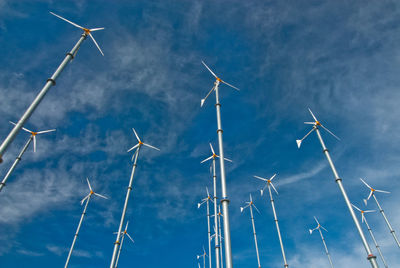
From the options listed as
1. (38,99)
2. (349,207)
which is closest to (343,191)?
(349,207)

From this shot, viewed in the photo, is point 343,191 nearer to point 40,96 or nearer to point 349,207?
point 349,207

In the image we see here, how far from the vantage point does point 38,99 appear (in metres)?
14.5

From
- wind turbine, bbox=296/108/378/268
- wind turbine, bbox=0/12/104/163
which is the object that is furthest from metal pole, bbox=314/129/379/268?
wind turbine, bbox=0/12/104/163

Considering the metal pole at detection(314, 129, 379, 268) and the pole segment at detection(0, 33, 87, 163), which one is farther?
the metal pole at detection(314, 129, 379, 268)

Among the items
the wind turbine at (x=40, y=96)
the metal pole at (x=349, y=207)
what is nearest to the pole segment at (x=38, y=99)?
the wind turbine at (x=40, y=96)

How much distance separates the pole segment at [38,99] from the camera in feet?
40.7

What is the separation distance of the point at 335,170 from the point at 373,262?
7.54m

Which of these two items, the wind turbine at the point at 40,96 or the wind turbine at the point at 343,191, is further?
the wind turbine at the point at 343,191

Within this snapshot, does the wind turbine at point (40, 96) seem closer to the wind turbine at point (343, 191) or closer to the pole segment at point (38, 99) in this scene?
the pole segment at point (38, 99)

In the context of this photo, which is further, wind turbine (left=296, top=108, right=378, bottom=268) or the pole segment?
wind turbine (left=296, top=108, right=378, bottom=268)

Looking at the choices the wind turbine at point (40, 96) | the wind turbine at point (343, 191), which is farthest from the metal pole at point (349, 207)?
the wind turbine at point (40, 96)

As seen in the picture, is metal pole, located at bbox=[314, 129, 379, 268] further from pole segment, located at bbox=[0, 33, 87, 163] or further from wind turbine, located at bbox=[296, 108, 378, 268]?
pole segment, located at bbox=[0, 33, 87, 163]

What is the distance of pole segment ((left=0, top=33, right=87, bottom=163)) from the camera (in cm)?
1241

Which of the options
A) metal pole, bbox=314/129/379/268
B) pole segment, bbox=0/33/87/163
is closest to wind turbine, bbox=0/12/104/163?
pole segment, bbox=0/33/87/163
